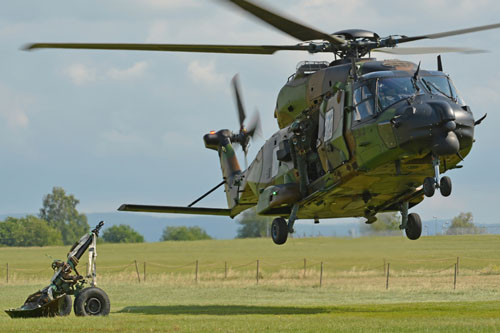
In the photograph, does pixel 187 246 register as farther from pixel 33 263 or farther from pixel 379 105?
pixel 379 105

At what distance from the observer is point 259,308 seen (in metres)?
29.2

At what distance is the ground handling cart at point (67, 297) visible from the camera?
2384 centimetres

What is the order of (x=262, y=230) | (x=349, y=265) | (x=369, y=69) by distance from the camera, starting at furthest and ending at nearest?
1. (x=262, y=230)
2. (x=349, y=265)
3. (x=369, y=69)

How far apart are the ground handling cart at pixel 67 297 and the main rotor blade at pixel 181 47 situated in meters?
7.33

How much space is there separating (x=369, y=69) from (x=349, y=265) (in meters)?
38.4

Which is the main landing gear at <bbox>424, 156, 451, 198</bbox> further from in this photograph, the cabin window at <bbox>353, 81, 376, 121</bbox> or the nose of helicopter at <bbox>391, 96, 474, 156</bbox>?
the cabin window at <bbox>353, 81, 376, 121</bbox>

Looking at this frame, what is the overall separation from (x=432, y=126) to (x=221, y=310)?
1307 centimetres

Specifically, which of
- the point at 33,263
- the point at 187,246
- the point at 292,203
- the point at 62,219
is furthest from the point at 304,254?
the point at 62,219

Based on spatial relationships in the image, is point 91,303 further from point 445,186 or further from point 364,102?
point 445,186

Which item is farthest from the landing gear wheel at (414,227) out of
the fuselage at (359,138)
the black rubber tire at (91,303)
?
the black rubber tire at (91,303)

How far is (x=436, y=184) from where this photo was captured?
18047mm

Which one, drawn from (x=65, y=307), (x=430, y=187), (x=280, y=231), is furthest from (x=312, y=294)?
(x=430, y=187)

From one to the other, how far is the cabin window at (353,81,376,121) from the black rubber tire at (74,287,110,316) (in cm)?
953

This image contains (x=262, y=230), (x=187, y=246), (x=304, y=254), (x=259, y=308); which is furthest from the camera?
(x=262, y=230)
